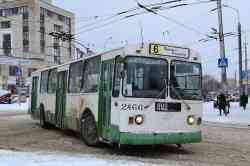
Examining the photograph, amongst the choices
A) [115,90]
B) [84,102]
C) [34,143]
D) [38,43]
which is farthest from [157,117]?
[38,43]

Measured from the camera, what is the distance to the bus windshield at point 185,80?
11070mm

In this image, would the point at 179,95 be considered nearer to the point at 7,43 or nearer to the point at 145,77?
the point at 145,77

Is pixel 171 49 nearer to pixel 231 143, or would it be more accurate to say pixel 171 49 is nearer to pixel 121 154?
pixel 121 154

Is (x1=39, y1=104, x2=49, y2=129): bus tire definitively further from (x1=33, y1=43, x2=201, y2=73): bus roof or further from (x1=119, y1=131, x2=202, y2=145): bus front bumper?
(x1=119, y1=131, x2=202, y2=145): bus front bumper

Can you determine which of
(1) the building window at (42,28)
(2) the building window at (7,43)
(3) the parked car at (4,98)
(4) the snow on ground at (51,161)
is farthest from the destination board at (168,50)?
(2) the building window at (7,43)

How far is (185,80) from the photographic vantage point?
11211 millimetres

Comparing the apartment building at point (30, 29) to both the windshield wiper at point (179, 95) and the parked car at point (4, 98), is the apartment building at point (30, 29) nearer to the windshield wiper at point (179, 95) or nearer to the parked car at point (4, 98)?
the parked car at point (4, 98)

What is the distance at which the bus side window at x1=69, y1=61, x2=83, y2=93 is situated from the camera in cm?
1377

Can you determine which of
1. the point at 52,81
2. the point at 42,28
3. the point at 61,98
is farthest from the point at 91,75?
the point at 42,28

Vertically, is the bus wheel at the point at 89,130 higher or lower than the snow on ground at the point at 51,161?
higher

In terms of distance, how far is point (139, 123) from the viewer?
10664 millimetres

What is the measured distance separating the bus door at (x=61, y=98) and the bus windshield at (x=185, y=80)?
5.11 metres

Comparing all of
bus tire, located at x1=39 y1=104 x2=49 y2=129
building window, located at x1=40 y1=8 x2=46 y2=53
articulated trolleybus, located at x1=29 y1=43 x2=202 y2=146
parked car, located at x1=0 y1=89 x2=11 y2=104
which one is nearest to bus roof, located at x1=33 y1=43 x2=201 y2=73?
articulated trolleybus, located at x1=29 y1=43 x2=202 y2=146

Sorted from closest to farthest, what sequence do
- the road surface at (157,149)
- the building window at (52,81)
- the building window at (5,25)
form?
the road surface at (157,149) < the building window at (52,81) < the building window at (5,25)
